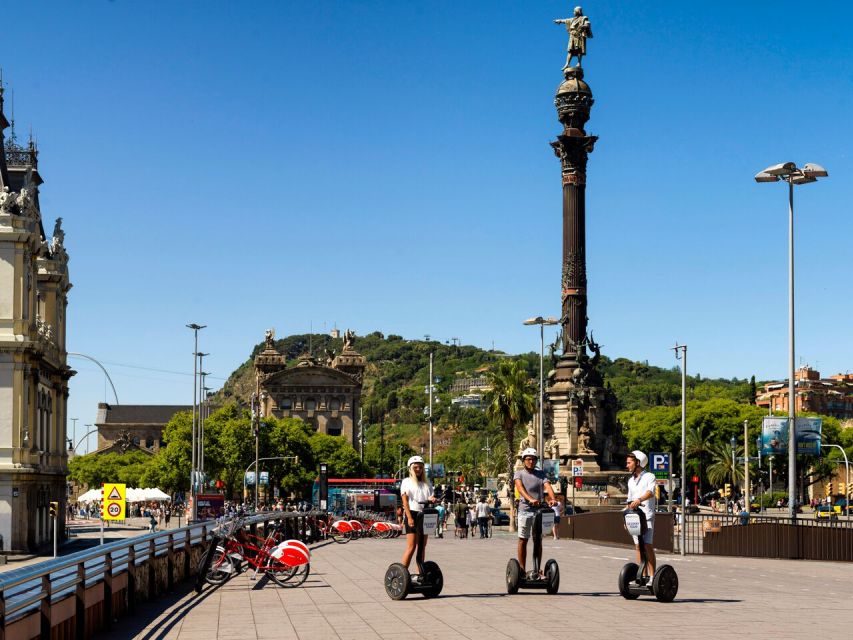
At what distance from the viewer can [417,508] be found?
16.3 meters

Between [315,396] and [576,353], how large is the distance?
11306 cm

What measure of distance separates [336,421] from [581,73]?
113 m

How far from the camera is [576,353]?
257ft

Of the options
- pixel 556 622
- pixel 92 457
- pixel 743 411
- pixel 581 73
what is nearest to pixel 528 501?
pixel 556 622

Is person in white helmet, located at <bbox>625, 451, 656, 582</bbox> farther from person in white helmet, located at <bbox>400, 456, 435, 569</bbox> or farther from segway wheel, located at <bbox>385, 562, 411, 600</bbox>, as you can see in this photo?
segway wheel, located at <bbox>385, 562, 411, 600</bbox>

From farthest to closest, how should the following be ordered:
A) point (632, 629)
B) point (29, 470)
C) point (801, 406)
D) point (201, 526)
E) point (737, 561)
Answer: point (801, 406) < point (29, 470) < point (737, 561) < point (201, 526) < point (632, 629)

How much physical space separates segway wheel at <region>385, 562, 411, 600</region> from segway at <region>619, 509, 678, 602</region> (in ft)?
8.80

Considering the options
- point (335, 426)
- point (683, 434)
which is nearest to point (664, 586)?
point (683, 434)

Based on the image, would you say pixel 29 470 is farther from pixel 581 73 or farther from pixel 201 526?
pixel 581 73

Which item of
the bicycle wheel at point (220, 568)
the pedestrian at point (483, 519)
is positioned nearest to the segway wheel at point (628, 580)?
the bicycle wheel at point (220, 568)

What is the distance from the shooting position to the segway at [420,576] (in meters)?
16.3

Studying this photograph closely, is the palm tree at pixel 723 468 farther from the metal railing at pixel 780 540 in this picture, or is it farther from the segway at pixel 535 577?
the segway at pixel 535 577

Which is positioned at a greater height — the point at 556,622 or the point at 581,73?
the point at 581,73

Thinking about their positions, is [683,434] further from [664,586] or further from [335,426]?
[335,426]
